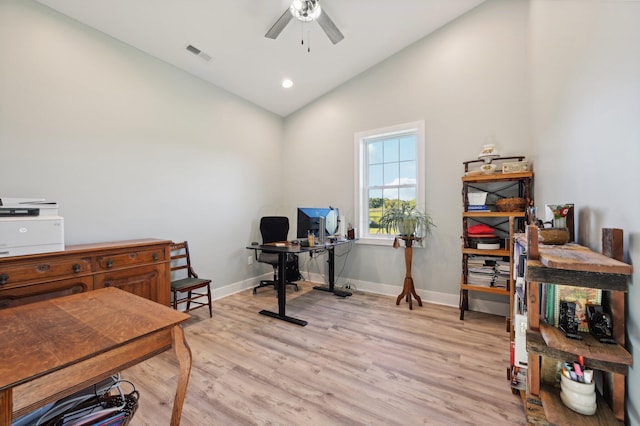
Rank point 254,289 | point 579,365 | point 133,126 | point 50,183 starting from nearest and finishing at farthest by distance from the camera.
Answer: point 579,365, point 50,183, point 133,126, point 254,289

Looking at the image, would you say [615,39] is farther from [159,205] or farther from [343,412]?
[159,205]

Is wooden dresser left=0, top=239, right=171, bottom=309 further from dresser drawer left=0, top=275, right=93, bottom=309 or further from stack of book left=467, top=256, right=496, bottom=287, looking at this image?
stack of book left=467, top=256, right=496, bottom=287

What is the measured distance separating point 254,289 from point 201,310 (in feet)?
2.76

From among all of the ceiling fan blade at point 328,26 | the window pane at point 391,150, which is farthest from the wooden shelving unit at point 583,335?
the window pane at point 391,150

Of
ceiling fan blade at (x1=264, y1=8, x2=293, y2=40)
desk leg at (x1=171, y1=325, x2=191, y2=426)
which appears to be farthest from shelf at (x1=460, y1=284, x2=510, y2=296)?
ceiling fan blade at (x1=264, y1=8, x2=293, y2=40)

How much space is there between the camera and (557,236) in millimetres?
1501

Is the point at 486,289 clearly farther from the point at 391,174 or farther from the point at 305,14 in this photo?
the point at 305,14

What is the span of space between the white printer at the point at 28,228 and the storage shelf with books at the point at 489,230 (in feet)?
12.2

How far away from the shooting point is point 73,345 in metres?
0.93

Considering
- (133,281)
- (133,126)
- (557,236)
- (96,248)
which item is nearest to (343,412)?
(557,236)

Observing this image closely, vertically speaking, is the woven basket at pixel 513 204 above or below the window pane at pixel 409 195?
below

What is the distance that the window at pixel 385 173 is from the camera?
11.9 ft

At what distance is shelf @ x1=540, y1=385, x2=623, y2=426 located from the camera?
107cm

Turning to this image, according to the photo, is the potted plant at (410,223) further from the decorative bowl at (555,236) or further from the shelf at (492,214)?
the decorative bowl at (555,236)
